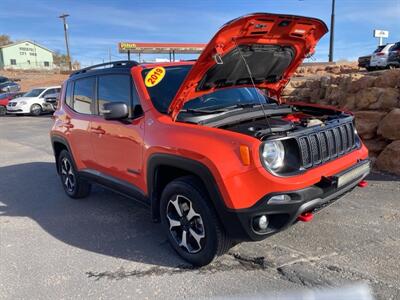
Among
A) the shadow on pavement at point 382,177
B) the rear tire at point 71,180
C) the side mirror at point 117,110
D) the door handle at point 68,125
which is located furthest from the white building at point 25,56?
the side mirror at point 117,110

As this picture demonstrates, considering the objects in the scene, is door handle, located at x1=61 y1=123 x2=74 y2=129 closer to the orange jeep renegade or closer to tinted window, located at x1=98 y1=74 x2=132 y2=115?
the orange jeep renegade

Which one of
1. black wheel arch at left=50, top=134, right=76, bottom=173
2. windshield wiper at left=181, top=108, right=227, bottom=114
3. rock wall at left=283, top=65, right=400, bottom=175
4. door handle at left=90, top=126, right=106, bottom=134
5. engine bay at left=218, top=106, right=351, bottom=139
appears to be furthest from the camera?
rock wall at left=283, top=65, right=400, bottom=175

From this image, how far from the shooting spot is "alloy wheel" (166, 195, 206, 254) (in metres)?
3.52

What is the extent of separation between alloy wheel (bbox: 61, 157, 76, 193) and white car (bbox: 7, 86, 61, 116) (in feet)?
58.6

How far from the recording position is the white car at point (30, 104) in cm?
2209

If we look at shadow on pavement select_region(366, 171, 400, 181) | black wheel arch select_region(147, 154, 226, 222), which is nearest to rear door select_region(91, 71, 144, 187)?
black wheel arch select_region(147, 154, 226, 222)

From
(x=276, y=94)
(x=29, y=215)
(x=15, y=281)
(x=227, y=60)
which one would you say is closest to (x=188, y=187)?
(x=227, y=60)

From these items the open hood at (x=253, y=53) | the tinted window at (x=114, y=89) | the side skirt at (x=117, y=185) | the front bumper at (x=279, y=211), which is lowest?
the side skirt at (x=117, y=185)

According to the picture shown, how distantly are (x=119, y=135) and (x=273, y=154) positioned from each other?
1843mm

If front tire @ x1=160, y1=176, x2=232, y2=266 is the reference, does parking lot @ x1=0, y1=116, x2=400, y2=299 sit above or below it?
below

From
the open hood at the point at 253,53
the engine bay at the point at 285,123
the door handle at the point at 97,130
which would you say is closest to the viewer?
the engine bay at the point at 285,123

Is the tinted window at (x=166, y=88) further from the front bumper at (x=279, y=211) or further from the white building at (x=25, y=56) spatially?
the white building at (x=25, y=56)

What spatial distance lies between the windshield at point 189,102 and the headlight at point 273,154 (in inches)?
42.7

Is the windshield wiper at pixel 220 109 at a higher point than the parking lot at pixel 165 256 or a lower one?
higher
